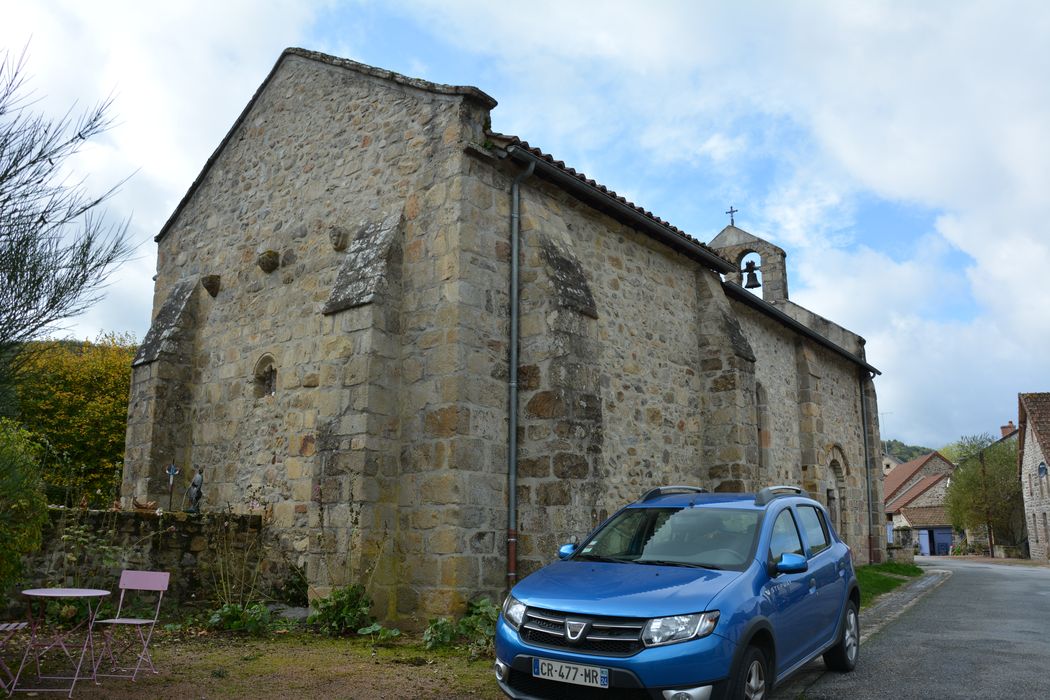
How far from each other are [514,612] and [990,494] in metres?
44.2

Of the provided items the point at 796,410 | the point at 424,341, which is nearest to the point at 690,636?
the point at 424,341

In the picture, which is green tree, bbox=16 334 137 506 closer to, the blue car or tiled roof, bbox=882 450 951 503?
the blue car

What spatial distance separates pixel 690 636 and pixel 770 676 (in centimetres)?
92

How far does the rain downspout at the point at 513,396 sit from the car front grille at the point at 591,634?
12.1ft

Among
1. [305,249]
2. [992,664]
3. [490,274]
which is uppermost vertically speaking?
[305,249]

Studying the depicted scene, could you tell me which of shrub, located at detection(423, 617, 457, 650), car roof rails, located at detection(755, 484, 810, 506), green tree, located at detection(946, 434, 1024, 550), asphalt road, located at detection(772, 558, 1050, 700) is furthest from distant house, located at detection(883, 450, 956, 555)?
shrub, located at detection(423, 617, 457, 650)

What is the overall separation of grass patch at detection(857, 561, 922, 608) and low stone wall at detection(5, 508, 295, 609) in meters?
8.16

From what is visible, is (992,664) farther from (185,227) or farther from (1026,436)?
(1026,436)

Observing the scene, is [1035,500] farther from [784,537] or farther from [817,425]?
[784,537]

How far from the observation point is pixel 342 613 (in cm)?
789

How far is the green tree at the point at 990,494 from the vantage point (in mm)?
41094

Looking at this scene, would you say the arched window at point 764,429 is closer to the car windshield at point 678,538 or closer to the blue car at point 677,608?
the blue car at point 677,608

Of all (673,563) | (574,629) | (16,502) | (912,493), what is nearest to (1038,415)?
(912,493)

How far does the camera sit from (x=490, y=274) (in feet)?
30.2
